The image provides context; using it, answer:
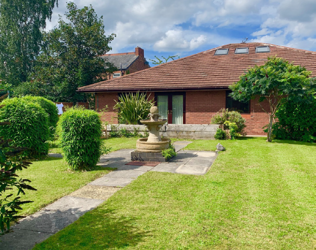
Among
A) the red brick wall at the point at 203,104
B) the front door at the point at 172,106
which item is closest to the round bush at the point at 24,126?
the front door at the point at 172,106

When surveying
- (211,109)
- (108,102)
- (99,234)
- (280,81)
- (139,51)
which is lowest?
(99,234)

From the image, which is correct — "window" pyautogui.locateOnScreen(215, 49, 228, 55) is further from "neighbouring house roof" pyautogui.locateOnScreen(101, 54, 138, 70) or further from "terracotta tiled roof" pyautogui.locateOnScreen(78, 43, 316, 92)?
"neighbouring house roof" pyautogui.locateOnScreen(101, 54, 138, 70)

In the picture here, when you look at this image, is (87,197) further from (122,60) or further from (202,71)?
(122,60)

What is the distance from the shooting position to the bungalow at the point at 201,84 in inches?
561

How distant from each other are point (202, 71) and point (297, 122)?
261 inches

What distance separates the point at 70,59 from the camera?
950 inches

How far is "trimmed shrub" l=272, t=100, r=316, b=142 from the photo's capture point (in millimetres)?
11016

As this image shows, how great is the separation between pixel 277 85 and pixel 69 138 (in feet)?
26.7

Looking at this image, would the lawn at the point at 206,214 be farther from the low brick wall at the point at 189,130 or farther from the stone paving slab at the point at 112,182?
the low brick wall at the point at 189,130

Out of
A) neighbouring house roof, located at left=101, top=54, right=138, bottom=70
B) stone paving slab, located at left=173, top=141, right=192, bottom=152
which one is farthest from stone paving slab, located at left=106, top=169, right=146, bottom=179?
neighbouring house roof, located at left=101, top=54, right=138, bottom=70

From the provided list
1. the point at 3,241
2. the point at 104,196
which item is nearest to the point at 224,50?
the point at 104,196

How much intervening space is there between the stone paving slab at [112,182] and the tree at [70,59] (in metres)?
19.4

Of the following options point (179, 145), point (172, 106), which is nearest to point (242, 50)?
point (172, 106)

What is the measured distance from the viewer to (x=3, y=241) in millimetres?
3232
